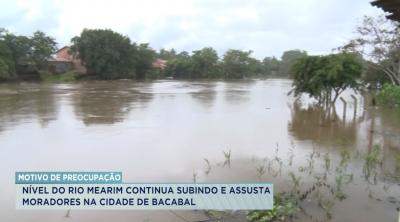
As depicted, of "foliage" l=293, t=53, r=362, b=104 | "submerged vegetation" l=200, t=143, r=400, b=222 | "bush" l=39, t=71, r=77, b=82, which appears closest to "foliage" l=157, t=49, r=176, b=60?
"bush" l=39, t=71, r=77, b=82

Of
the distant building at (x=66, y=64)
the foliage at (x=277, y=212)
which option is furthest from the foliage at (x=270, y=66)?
the foliage at (x=277, y=212)

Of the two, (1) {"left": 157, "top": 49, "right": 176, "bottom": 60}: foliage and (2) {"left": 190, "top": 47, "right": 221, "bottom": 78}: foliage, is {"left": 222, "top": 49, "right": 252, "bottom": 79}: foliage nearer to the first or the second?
(2) {"left": 190, "top": 47, "right": 221, "bottom": 78}: foliage

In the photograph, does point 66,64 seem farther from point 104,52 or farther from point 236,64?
point 236,64

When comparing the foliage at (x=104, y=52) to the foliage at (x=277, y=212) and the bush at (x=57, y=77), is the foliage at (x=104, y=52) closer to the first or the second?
the bush at (x=57, y=77)

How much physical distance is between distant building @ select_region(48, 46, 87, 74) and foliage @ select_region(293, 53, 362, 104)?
4137 cm

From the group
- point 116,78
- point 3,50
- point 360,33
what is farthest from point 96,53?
point 360,33

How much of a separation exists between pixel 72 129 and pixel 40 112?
16.2 ft

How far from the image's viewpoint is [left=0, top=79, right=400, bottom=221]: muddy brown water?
5.17 metres

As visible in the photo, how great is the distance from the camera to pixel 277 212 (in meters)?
4.65

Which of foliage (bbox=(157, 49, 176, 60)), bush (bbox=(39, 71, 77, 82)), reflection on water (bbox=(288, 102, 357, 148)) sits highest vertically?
foliage (bbox=(157, 49, 176, 60))

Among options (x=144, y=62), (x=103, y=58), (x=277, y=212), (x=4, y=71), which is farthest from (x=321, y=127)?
(x=144, y=62)

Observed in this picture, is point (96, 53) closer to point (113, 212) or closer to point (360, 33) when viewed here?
point (360, 33)

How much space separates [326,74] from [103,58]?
3987 centimetres

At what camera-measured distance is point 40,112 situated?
15.4 metres
